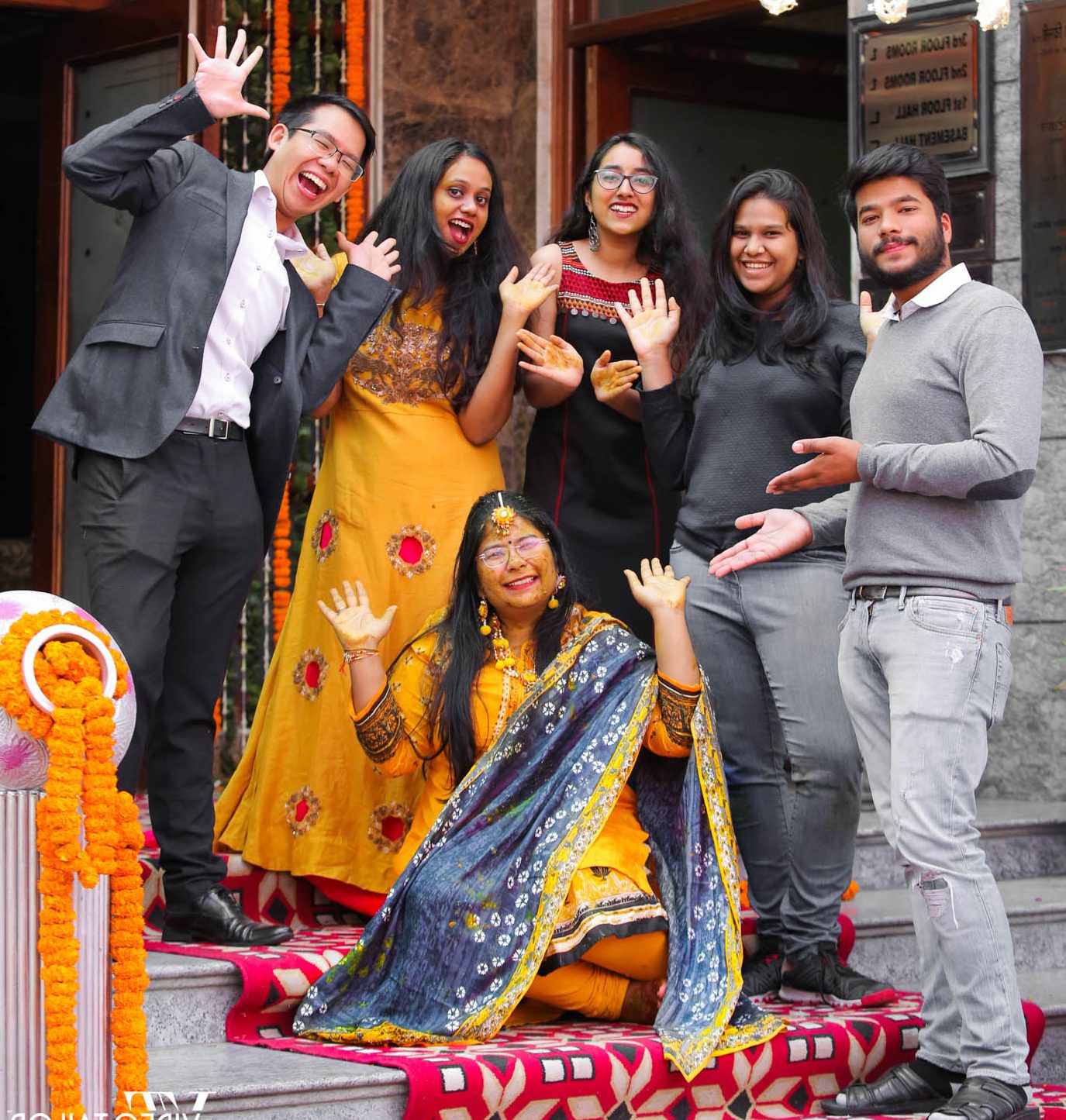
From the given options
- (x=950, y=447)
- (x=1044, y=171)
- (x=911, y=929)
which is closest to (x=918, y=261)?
(x=950, y=447)

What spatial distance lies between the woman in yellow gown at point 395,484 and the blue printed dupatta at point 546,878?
48 centimetres

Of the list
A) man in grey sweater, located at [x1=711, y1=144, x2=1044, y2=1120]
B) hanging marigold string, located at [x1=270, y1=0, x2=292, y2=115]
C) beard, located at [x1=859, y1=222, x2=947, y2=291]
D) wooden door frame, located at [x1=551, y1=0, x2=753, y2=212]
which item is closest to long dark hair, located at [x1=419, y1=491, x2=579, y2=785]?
man in grey sweater, located at [x1=711, y1=144, x2=1044, y2=1120]

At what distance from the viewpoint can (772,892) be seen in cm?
401

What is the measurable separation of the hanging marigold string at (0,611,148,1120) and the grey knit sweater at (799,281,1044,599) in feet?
4.87

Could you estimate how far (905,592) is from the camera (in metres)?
3.43

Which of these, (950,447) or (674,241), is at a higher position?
(674,241)

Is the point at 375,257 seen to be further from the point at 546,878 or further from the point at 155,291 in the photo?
the point at 546,878

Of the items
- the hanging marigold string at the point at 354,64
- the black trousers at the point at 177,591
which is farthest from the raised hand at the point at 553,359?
the hanging marigold string at the point at 354,64

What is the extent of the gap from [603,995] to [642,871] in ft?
0.89

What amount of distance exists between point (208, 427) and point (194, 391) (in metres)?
0.11

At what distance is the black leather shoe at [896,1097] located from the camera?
11.4ft

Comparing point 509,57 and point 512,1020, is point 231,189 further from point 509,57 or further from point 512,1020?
point 509,57

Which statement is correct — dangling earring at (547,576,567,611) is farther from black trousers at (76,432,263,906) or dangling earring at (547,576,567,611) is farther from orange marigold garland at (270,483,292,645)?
orange marigold garland at (270,483,292,645)

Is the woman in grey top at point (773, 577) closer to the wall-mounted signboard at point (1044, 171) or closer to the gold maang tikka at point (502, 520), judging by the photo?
the gold maang tikka at point (502, 520)
